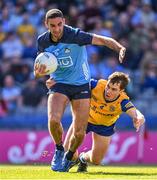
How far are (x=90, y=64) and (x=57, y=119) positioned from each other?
403 inches

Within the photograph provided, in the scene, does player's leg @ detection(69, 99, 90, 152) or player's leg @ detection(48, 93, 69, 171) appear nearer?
player's leg @ detection(48, 93, 69, 171)

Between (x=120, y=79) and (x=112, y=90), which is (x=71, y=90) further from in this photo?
(x=120, y=79)

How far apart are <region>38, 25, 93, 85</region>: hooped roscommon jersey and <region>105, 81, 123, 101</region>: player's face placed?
1.59 feet

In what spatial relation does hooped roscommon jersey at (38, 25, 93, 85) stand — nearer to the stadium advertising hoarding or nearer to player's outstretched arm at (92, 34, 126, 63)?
player's outstretched arm at (92, 34, 126, 63)

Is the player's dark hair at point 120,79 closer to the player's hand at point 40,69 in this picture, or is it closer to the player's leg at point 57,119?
the player's leg at point 57,119

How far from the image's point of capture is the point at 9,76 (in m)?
23.6

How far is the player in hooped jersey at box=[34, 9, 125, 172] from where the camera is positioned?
13.6m

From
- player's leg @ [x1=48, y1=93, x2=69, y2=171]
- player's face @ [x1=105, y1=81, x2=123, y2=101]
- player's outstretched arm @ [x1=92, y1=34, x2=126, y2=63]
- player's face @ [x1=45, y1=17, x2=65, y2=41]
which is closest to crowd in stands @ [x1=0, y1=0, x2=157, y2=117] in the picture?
player's face @ [x1=105, y1=81, x2=123, y2=101]

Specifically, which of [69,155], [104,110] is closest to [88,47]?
[104,110]

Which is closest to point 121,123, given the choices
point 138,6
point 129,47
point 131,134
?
point 131,134

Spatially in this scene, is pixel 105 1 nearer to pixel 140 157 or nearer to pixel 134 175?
pixel 140 157

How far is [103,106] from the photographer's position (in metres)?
14.6

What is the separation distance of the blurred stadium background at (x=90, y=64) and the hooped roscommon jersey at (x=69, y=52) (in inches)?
288

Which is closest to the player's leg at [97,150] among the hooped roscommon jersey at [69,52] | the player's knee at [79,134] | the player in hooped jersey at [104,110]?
the player in hooped jersey at [104,110]
